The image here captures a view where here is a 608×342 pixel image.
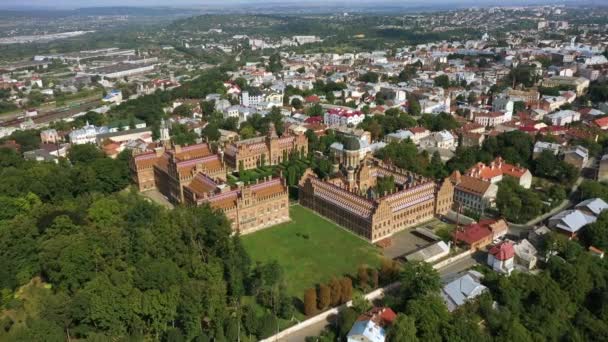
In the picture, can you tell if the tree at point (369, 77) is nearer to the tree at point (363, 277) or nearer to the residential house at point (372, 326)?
the tree at point (363, 277)

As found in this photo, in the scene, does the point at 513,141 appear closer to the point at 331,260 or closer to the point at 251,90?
the point at 331,260

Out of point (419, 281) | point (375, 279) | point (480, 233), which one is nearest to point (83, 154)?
point (375, 279)

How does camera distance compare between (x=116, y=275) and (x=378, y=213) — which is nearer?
(x=116, y=275)

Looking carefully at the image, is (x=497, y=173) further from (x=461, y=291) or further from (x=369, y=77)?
(x=369, y=77)

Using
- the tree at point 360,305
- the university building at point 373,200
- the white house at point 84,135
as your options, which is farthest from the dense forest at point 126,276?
the white house at point 84,135

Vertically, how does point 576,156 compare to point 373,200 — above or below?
below

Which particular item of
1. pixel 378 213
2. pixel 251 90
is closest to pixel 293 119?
pixel 251 90

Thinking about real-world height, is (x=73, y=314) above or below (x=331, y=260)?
above
